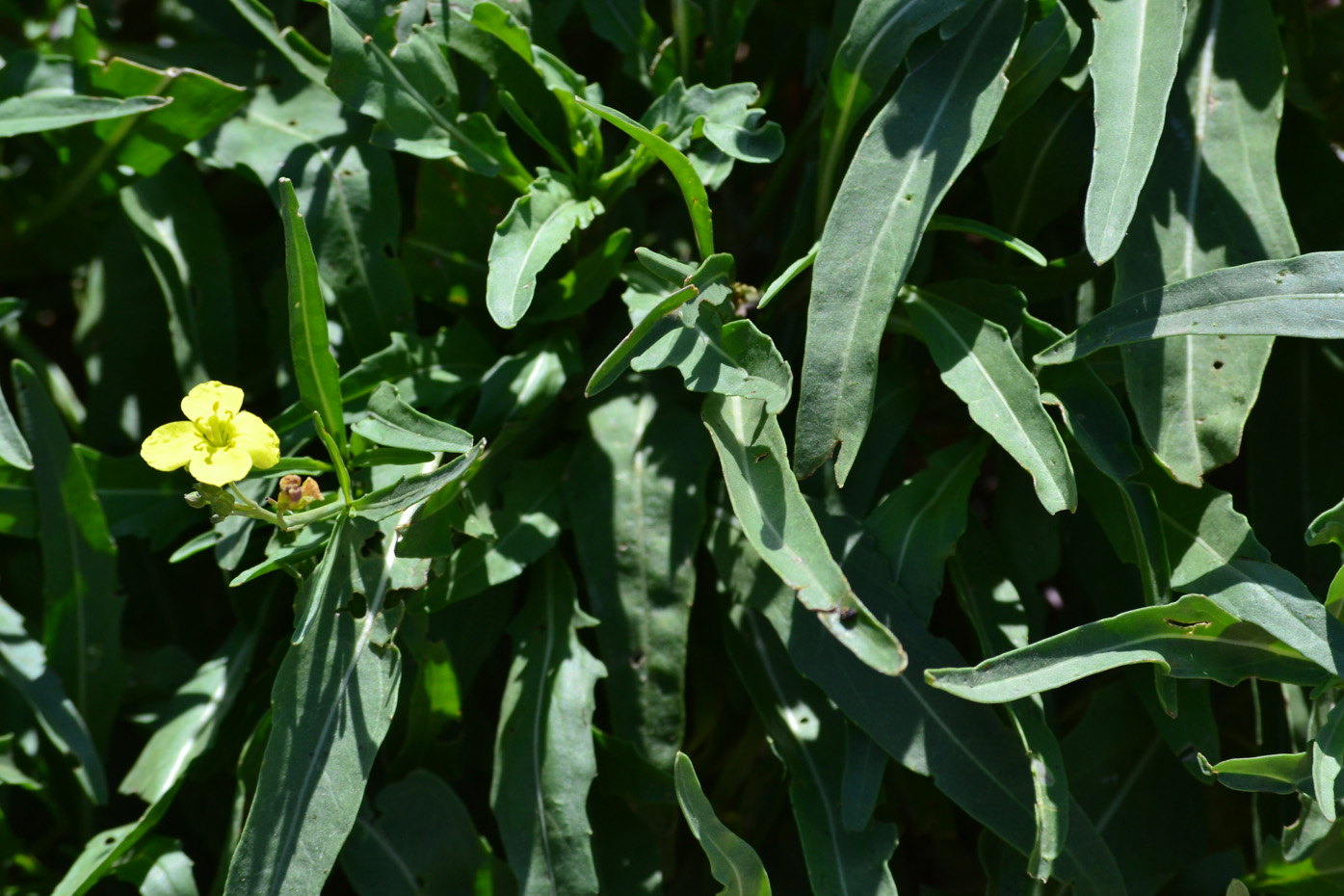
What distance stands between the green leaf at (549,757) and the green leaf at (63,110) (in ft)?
3.06

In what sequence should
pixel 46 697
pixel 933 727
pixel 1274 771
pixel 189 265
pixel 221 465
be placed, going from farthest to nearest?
pixel 189 265
pixel 46 697
pixel 933 727
pixel 1274 771
pixel 221 465

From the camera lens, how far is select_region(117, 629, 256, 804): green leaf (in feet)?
4.73

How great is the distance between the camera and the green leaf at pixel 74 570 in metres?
1.45

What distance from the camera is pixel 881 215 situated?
48.7 inches

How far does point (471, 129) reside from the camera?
1402 mm

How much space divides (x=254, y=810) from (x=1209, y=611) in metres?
1.11

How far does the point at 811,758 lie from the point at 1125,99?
91cm

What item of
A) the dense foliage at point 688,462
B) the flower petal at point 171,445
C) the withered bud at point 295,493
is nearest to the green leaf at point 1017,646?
the dense foliage at point 688,462

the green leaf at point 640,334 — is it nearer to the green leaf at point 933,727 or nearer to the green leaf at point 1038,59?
the green leaf at point 933,727

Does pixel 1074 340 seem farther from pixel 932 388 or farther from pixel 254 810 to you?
pixel 254 810

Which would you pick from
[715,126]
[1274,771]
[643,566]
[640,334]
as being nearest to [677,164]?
[715,126]

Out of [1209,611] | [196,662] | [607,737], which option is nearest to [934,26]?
[1209,611]

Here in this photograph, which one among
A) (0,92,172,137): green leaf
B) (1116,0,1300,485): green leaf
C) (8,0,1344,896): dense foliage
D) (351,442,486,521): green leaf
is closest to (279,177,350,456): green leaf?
(8,0,1344,896): dense foliage

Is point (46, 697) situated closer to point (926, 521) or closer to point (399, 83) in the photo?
point (399, 83)
